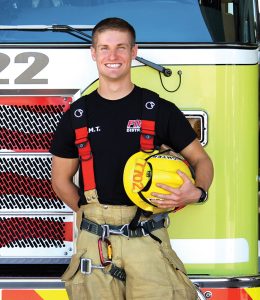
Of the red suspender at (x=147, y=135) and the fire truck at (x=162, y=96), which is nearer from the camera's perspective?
the red suspender at (x=147, y=135)

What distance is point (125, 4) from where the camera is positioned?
390 centimetres

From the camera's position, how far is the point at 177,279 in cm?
326

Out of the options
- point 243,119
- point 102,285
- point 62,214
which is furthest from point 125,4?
point 102,285

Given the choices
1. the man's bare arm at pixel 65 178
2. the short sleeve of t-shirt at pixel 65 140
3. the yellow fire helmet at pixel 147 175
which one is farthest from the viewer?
the man's bare arm at pixel 65 178

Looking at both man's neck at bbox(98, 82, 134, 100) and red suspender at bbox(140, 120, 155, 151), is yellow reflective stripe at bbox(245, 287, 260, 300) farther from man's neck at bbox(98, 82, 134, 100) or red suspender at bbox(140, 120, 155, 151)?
man's neck at bbox(98, 82, 134, 100)

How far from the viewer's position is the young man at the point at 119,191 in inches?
127

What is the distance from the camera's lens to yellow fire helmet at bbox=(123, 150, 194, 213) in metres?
3.13

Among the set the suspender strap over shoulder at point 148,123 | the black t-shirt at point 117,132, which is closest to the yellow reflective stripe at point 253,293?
the black t-shirt at point 117,132

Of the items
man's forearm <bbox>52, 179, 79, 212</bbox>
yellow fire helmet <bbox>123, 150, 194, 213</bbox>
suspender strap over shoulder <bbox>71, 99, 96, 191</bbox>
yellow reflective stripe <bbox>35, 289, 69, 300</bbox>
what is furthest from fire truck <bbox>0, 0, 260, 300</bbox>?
yellow fire helmet <bbox>123, 150, 194, 213</bbox>

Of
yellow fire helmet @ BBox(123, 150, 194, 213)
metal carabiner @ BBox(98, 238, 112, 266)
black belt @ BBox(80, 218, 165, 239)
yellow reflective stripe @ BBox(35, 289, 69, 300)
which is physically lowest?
yellow reflective stripe @ BBox(35, 289, 69, 300)

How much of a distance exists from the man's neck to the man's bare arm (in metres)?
0.34

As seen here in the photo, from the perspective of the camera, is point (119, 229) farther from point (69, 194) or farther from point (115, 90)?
point (115, 90)

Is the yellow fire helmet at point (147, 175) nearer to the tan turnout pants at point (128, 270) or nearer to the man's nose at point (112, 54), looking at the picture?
the tan turnout pants at point (128, 270)

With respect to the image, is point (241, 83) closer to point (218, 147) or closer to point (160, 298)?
point (218, 147)
